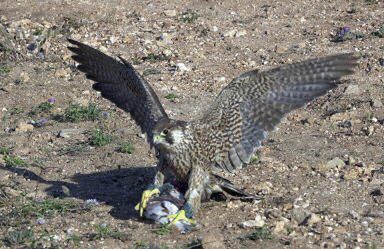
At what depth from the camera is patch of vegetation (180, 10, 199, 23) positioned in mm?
12785

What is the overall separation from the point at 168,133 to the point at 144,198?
1.83 ft

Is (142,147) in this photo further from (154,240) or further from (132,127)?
(154,240)

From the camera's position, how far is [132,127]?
32.5 feet

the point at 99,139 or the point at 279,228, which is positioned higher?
the point at 279,228

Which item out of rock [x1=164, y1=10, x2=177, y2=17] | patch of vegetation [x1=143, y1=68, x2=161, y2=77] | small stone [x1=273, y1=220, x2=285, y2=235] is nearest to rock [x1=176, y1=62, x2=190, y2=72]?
patch of vegetation [x1=143, y1=68, x2=161, y2=77]

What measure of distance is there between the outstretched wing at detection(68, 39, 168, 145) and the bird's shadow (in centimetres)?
50

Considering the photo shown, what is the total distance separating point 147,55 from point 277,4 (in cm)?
225

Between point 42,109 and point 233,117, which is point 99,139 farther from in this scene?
point 233,117

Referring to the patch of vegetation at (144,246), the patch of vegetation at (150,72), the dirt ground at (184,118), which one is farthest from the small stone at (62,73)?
the patch of vegetation at (144,246)

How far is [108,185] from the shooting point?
28.1ft

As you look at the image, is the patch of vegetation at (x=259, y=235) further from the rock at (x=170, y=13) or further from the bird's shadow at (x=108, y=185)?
the rock at (x=170, y=13)

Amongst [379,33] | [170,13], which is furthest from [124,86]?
[170,13]

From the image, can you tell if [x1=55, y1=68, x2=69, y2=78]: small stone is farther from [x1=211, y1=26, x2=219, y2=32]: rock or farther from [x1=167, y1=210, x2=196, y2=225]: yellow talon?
[x1=167, y1=210, x2=196, y2=225]: yellow talon

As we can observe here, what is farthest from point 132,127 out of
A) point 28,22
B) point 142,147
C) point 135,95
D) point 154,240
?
point 28,22
